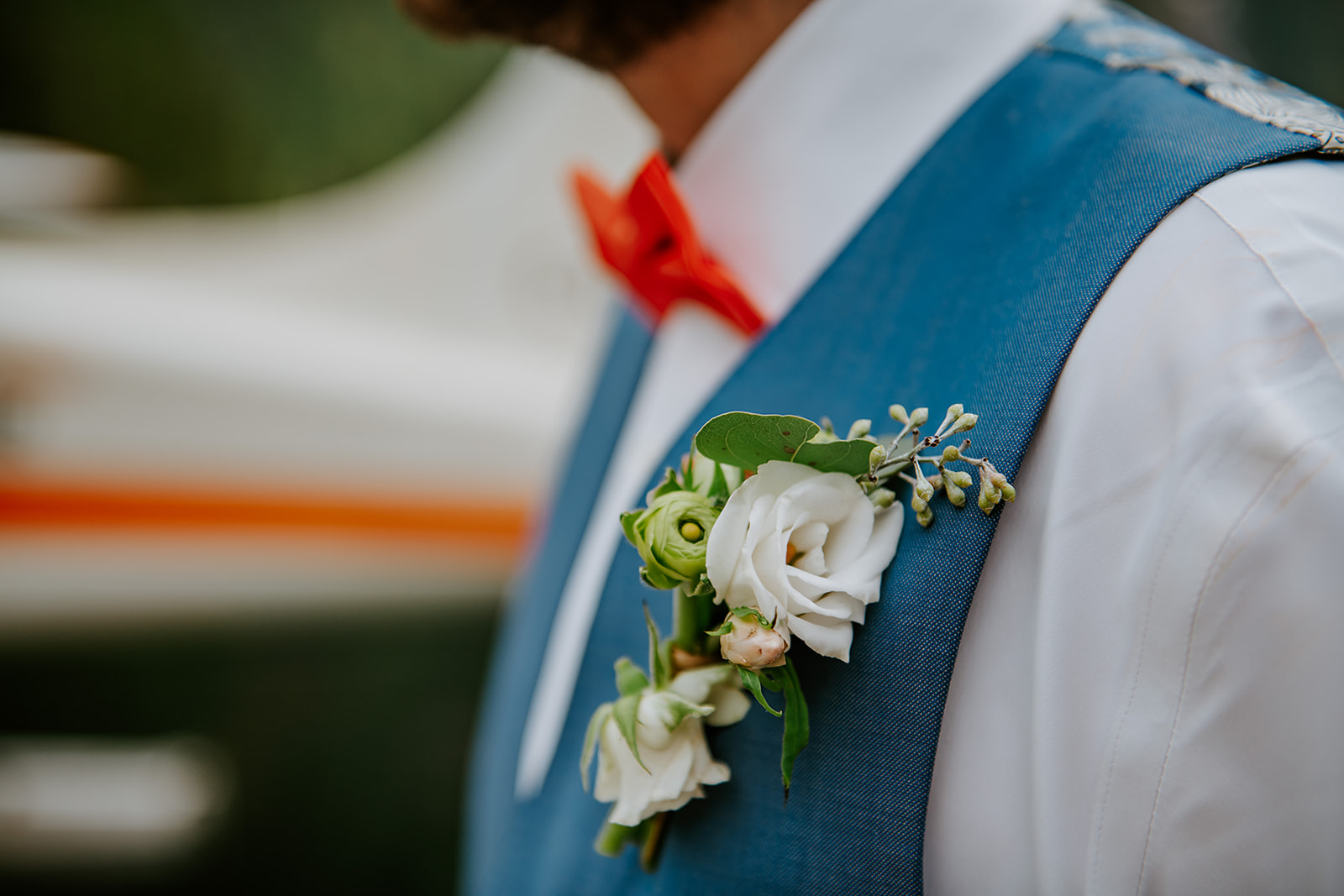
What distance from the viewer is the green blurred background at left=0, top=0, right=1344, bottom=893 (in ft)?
6.35

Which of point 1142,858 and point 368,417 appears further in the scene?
point 368,417

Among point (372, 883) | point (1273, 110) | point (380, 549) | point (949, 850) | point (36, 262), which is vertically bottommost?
point (372, 883)

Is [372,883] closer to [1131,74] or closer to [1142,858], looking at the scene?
[1142,858]

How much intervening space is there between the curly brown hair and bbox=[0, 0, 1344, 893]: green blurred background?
4.80ft

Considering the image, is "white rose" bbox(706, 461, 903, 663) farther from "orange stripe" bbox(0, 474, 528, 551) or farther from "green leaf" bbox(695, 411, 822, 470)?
"orange stripe" bbox(0, 474, 528, 551)

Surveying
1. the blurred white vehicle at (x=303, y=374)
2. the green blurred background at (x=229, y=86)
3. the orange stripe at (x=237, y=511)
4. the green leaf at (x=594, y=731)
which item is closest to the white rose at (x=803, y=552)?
the green leaf at (x=594, y=731)

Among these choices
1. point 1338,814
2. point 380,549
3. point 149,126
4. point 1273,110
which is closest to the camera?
point 1338,814

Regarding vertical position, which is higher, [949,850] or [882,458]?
[882,458]

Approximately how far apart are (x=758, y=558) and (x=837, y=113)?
32 cm

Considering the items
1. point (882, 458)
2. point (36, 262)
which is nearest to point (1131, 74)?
point (882, 458)

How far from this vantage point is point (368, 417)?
183 centimetres

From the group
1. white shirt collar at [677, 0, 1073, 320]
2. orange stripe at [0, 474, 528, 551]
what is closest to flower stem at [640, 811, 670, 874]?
white shirt collar at [677, 0, 1073, 320]

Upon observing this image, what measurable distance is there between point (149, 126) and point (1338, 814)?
262cm

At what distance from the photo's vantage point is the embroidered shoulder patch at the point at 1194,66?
0.41 m
